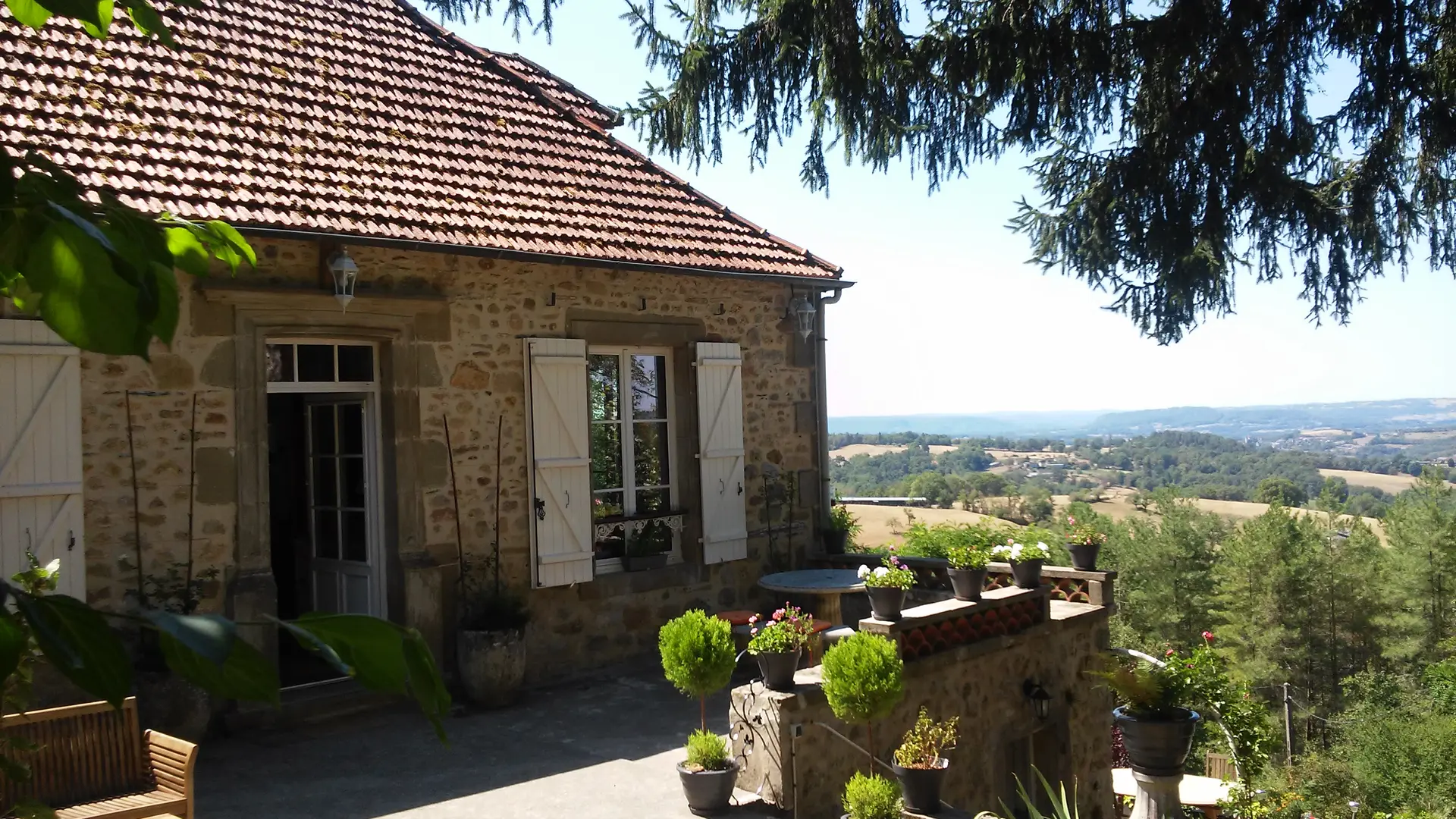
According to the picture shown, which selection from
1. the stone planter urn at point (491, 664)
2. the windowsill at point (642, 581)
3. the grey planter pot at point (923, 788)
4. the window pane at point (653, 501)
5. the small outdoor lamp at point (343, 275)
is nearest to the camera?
the grey planter pot at point (923, 788)

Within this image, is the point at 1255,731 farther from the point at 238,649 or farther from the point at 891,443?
the point at 891,443

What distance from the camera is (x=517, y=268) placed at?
811 cm

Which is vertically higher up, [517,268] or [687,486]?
[517,268]

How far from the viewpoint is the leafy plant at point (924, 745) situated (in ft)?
19.4

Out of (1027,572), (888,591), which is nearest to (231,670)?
(888,591)

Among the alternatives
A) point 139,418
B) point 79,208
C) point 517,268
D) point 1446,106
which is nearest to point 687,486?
point 517,268

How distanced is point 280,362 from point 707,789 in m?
3.90

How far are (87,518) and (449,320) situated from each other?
8.27 ft

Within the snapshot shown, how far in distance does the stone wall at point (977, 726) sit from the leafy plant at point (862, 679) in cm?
30

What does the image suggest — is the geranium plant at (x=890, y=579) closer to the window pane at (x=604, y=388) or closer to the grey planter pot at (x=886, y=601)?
the grey planter pot at (x=886, y=601)

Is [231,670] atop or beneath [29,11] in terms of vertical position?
beneath

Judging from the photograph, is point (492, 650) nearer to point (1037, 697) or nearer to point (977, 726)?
point (977, 726)

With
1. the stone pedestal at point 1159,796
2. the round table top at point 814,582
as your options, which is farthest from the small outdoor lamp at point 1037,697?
the round table top at point 814,582

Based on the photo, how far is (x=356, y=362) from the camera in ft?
25.0
